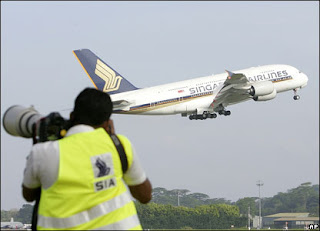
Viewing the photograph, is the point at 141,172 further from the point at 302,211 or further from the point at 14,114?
the point at 302,211

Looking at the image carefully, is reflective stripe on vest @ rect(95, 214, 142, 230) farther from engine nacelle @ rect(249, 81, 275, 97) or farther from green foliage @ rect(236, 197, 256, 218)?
green foliage @ rect(236, 197, 256, 218)

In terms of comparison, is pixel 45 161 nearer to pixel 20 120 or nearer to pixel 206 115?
pixel 20 120

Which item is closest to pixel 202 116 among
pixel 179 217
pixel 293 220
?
pixel 179 217

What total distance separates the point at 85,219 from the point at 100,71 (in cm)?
6528

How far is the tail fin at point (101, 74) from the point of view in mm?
67225

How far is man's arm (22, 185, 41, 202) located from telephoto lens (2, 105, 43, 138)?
0.42 meters

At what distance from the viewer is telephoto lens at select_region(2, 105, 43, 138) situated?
5.56 metres

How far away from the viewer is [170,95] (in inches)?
2438

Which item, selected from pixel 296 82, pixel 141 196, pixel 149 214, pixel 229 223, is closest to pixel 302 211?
pixel 229 223

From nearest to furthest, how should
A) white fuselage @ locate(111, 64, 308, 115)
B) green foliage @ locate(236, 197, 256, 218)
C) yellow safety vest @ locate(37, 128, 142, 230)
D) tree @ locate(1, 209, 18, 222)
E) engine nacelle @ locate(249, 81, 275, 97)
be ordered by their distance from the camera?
yellow safety vest @ locate(37, 128, 142, 230) → white fuselage @ locate(111, 64, 308, 115) → engine nacelle @ locate(249, 81, 275, 97) → green foliage @ locate(236, 197, 256, 218) → tree @ locate(1, 209, 18, 222)

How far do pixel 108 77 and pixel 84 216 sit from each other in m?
64.0

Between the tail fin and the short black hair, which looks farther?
the tail fin

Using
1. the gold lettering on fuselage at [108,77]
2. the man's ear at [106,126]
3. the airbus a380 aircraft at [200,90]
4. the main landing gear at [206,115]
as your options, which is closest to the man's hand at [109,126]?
the man's ear at [106,126]

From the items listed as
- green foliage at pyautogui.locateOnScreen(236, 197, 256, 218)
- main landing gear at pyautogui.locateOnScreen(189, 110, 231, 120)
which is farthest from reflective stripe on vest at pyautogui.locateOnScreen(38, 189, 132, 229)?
green foliage at pyautogui.locateOnScreen(236, 197, 256, 218)
